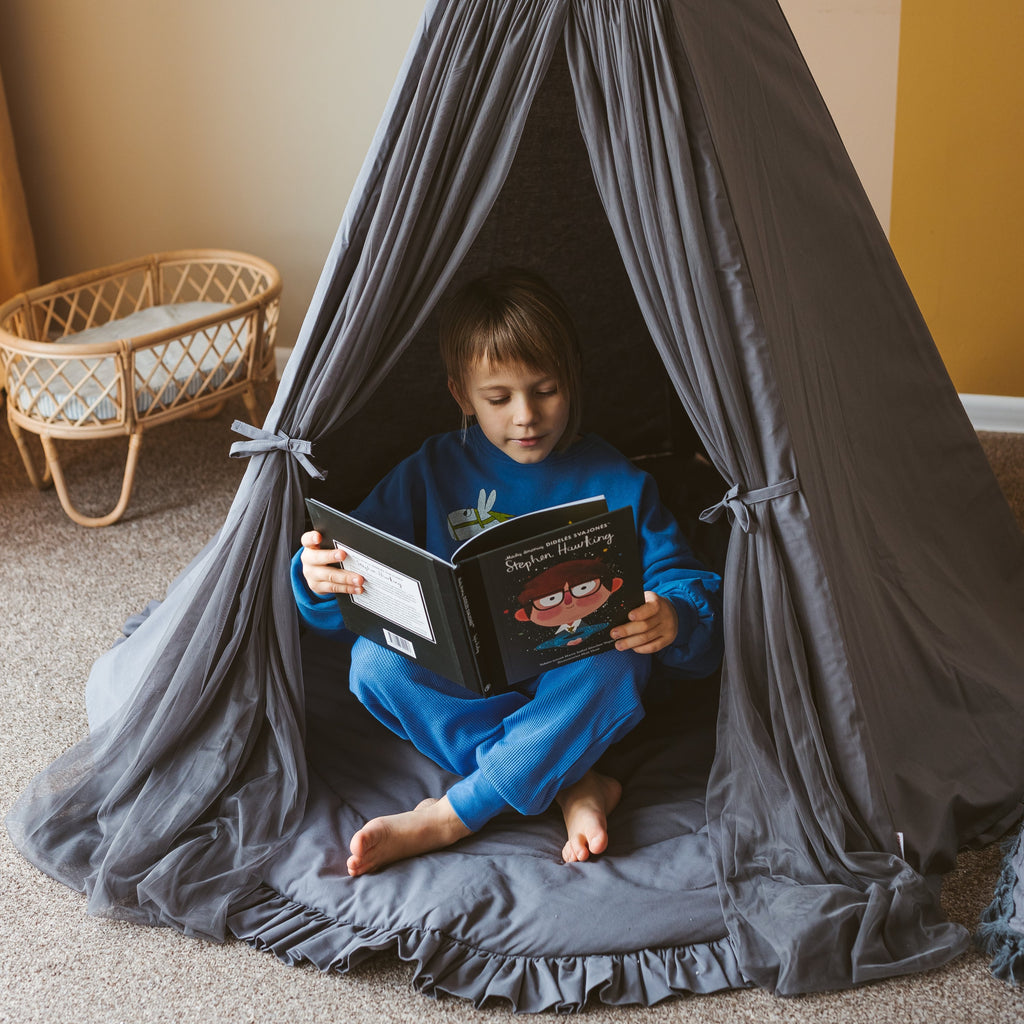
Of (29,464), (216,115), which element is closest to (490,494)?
(29,464)

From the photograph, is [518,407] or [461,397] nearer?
[518,407]

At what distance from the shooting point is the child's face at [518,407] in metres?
1.51

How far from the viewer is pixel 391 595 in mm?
1391

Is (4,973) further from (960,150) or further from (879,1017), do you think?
(960,150)

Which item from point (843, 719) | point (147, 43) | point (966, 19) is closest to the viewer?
point (843, 719)

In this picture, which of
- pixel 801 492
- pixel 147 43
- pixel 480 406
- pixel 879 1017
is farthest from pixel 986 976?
pixel 147 43

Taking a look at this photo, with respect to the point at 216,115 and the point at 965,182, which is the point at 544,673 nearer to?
the point at 965,182

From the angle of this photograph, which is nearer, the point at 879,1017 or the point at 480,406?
the point at 879,1017

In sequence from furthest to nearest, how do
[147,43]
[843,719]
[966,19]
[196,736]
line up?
1. [147,43]
2. [966,19]
3. [196,736]
4. [843,719]

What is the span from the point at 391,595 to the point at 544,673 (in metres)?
0.25

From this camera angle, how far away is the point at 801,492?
134 centimetres

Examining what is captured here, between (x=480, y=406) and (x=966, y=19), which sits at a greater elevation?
(x=966, y=19)

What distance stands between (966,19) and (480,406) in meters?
1.57

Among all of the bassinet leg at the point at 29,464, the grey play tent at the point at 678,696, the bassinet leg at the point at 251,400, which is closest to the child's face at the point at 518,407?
the grey play tent at the point at 678,696
